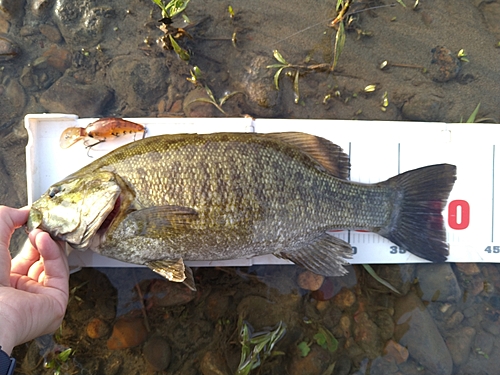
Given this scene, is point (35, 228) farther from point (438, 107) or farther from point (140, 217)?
point (438, 107)

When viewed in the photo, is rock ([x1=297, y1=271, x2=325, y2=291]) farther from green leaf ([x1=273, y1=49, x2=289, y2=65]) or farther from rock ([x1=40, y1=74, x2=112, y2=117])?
rock ([x1=40, y1=74, x2=112, y2=117])

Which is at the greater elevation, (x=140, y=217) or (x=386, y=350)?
(x=140, y=217)

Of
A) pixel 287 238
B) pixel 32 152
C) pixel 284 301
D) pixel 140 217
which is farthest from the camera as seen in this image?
pixel 284 301

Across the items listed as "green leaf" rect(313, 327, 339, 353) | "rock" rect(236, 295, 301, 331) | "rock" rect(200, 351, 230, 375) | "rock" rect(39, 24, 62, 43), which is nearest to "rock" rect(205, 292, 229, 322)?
"rock" rect(236, 295, 301, 331)

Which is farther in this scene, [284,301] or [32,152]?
[284,301]

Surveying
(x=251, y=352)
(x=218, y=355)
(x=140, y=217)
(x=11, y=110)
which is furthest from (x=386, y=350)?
(x=11, y=110)

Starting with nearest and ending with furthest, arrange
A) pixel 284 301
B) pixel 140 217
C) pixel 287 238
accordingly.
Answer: pixel 140 217 < pixel 287 238 < pixel 284 301

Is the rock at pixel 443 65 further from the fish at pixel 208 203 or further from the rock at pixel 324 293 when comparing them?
the rock at pixel 324 293

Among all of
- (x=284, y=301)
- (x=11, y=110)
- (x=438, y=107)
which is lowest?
(x=284, y=301)
